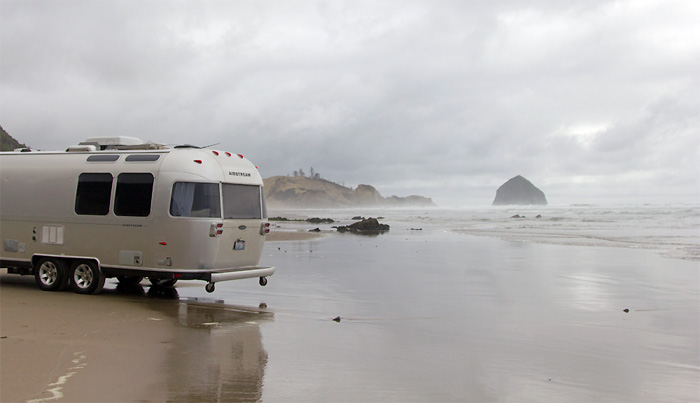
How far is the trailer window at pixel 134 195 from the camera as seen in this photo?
12.1 meters

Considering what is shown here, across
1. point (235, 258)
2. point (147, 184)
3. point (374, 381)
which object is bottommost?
point (374, 381)

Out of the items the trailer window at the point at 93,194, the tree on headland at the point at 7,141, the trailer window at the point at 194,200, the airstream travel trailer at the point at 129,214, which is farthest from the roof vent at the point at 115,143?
the tree on headland at the point at 7,141

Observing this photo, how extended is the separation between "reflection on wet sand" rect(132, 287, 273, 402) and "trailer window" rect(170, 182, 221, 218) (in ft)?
6.19

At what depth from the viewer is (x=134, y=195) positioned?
1222 centimetres

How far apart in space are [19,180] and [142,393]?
30.7 ft

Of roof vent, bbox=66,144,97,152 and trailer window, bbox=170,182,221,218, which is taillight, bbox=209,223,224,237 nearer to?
trailer window, bbox=170,182,221,218

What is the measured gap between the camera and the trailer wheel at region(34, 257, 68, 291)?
12.9 metres

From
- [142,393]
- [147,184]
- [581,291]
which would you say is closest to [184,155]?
[147,184]

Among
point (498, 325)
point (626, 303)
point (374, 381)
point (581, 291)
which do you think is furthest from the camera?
point (581, 291)

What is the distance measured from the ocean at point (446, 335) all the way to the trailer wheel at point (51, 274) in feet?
8.44

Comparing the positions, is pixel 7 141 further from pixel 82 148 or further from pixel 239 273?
pixel 239 273

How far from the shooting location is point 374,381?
23.4ft

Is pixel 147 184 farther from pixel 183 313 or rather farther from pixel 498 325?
pixel 498 325

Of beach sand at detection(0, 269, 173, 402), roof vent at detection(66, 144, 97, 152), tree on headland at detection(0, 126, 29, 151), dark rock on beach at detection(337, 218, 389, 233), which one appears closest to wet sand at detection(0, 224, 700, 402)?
beach sand at detection(0, 269, 173, 402)
